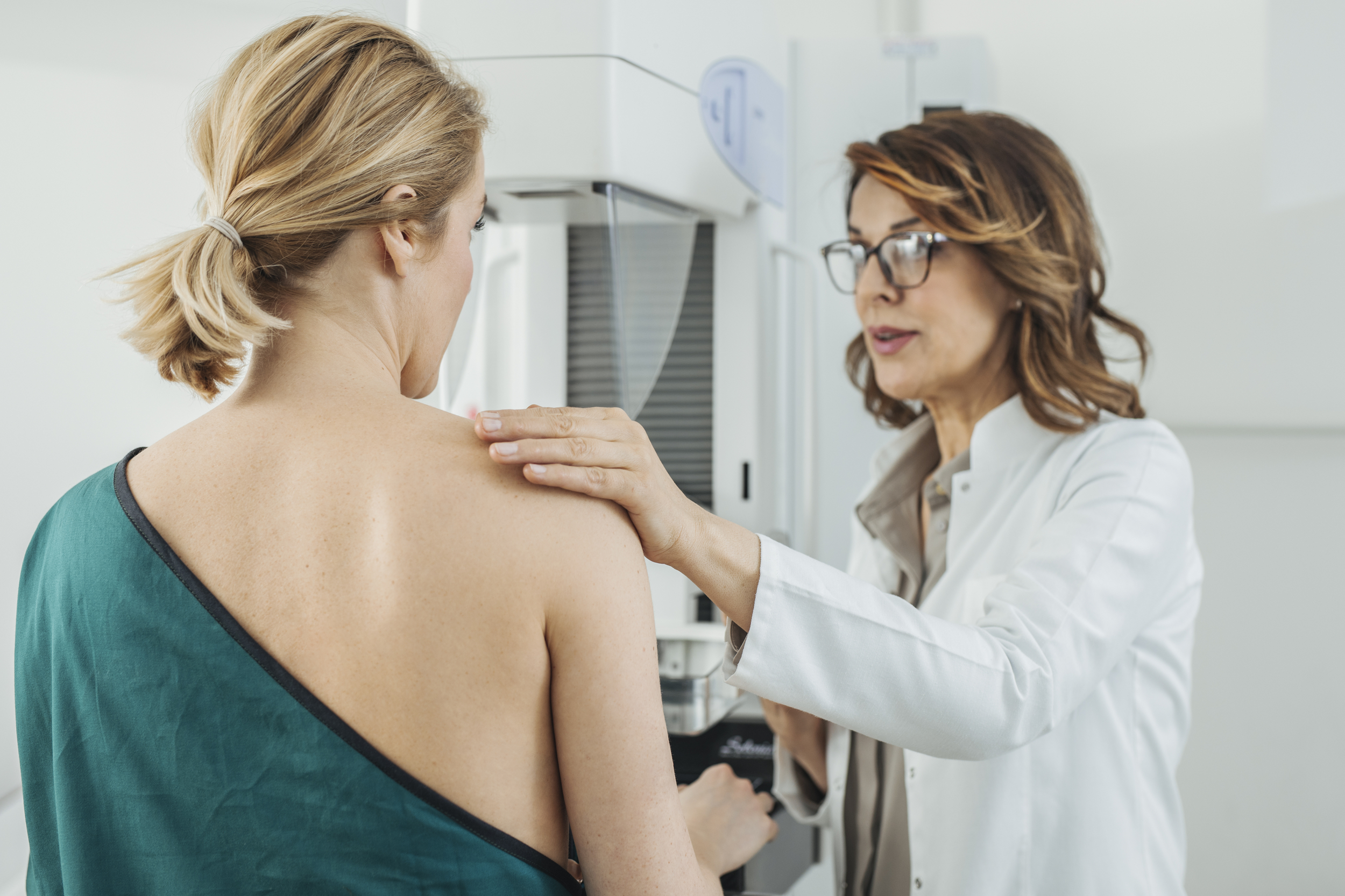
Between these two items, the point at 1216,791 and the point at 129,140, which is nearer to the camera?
the point at 129,140

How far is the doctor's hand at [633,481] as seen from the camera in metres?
0.71

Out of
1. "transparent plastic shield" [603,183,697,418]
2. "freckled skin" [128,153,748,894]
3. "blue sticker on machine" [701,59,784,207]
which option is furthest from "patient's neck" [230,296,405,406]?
"blue sticker on machine" [701,59,784,207]

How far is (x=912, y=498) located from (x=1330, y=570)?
106 cm

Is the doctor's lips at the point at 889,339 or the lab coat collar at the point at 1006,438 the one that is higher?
the doctor's lips at the point at 889,339

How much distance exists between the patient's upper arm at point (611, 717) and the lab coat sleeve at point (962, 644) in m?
0.21

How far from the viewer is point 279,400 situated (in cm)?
72

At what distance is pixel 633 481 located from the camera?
76 centimetres

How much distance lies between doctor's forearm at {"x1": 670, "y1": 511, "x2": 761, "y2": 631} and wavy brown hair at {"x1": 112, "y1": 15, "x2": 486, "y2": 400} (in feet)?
1.18

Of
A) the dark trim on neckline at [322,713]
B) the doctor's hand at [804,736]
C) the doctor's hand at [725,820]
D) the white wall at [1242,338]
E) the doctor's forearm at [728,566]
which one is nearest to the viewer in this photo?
the dark trim on neckline at [322,713]

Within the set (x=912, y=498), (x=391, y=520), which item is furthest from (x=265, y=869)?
(x=912, y=498)

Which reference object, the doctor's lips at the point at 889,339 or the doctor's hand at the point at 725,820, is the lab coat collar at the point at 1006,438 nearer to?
the doctor's lips at the point at 889,339

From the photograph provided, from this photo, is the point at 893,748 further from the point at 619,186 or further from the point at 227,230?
the point at 227,230

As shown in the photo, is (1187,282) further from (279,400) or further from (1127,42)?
(279,400)

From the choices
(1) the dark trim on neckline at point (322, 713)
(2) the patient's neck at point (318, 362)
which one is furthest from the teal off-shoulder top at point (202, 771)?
(2) the patient's neck at point (318, 362)
